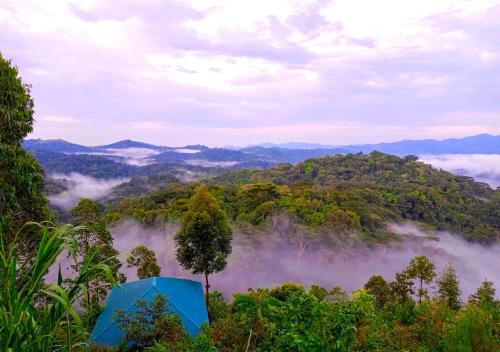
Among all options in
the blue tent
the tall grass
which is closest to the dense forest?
the tall grass

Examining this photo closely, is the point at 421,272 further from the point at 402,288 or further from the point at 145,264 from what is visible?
the point at 145,264

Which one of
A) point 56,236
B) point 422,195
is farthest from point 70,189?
point 56,236

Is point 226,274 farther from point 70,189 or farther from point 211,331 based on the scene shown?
point 70,189

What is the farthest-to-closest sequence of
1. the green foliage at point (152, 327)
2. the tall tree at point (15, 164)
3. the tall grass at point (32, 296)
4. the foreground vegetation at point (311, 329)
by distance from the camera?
the green foliage at point (152, 327) < the tall tree at point (15, 164) < the foreground vegetation at point (311, 329) < the tall grass at point (32, 296)

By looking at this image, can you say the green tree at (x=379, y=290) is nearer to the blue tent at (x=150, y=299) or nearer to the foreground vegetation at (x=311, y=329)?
the blue tent at (x=150, y=299)

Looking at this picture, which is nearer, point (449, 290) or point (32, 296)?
point (32, 296)

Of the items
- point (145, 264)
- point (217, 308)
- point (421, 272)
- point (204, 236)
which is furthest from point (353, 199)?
point (204, 236)

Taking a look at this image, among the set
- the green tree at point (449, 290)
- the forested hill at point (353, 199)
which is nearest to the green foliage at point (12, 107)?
the green tree at point (449, 290)
